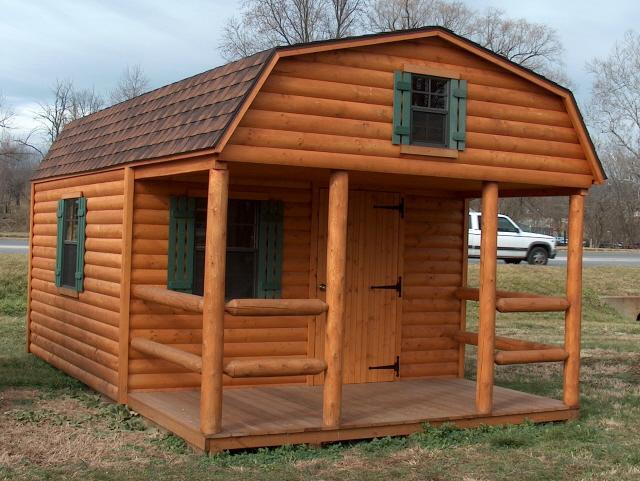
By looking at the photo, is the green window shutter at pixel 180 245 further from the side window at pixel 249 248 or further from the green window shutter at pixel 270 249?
the green window shutter at pixel 270 249

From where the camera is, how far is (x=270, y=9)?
35.5 m

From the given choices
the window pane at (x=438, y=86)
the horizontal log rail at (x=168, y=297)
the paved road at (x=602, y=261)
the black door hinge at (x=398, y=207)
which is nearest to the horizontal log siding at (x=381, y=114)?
the window pane at (x=438, y=86)

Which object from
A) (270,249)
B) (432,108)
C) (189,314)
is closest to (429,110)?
(432,108)

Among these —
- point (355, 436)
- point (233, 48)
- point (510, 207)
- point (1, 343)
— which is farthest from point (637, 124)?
point (355, 436)

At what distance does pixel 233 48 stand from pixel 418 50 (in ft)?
93.7

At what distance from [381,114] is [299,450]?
298 cm

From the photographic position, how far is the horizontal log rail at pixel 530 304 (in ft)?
28.3

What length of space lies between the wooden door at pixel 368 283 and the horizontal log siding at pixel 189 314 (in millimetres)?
232

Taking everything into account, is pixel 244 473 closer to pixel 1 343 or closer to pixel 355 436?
pixel 355 436

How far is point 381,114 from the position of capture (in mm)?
7883

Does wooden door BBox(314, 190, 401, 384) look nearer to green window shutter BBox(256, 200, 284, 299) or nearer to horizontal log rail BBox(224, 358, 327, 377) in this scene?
green window shutter BBox(256, 200, 284, 299)

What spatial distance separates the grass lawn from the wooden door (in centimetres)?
201

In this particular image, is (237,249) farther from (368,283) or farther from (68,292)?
(68,292)

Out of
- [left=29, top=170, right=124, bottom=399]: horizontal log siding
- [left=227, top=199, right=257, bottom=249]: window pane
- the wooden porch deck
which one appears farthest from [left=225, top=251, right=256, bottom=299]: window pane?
[left=29, top=170, right=124, bottom=399]: horizontal log siding
